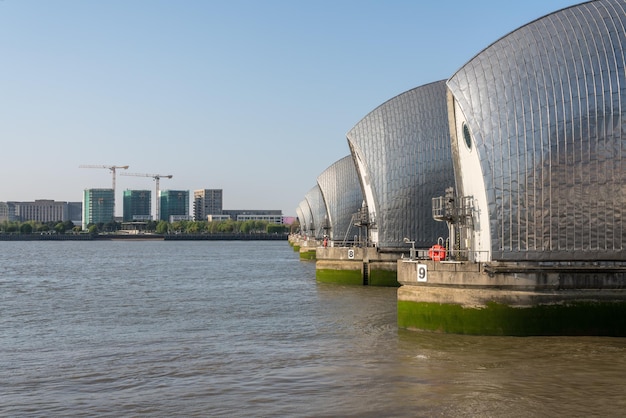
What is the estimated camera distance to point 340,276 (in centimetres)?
5638

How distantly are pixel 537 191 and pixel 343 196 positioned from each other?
4982 centimetres

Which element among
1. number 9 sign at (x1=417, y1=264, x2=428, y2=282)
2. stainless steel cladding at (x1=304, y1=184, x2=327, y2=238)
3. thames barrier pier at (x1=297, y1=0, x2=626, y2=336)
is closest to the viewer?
thames barrier pier at (x1=297, y1=0, x2=626, y2=336)

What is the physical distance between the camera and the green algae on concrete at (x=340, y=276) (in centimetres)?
5494

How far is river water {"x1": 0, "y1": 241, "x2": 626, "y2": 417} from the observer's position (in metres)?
19.3

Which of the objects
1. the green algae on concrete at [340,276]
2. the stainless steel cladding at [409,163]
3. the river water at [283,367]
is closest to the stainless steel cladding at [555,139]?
the river water at [283,367]

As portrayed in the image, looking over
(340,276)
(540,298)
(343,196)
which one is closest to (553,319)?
(540,298)

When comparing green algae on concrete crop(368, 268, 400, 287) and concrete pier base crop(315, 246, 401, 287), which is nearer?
green algae on concrete crop(368, 268, 400, 287)

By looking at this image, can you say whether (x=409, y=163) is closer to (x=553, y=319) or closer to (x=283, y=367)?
(x=553, y=319)

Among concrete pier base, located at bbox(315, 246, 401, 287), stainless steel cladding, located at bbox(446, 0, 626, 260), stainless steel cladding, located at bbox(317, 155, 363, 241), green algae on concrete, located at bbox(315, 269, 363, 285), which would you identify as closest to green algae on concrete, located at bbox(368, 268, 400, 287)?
concrete pier base, located at bbox(315, 246, 401, 287)

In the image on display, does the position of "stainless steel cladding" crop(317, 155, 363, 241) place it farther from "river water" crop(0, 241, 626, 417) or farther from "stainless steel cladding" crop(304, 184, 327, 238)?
"river water" crop(0, 241, 626, 417)

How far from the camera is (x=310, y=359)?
25250mm

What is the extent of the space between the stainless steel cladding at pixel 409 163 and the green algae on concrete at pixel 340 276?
8.97 feet

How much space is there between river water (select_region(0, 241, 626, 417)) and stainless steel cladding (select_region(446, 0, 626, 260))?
3.98 m

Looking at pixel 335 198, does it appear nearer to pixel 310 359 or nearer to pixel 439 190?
pixel 439 190
